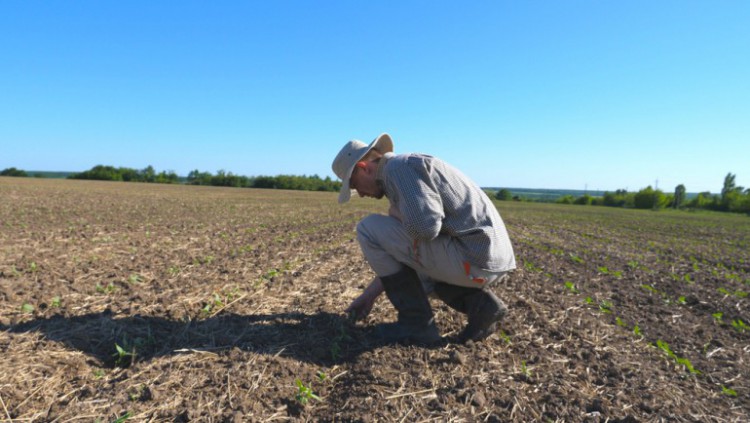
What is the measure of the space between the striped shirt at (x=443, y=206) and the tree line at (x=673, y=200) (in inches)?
2462

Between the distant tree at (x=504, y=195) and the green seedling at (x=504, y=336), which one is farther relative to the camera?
the distant tree at (x=504, y=195)

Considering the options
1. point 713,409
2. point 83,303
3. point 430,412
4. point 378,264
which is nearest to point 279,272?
point 83,303

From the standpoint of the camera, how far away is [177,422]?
216 centimetres

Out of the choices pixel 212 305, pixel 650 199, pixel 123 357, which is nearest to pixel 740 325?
pixel 212 305

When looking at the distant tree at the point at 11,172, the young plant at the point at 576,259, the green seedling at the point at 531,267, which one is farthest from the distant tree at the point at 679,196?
the distant tree at the point at 11,172

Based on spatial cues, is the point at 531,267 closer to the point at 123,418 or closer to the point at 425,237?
the point at 425,237

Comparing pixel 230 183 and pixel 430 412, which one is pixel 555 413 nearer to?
pixel 430 412

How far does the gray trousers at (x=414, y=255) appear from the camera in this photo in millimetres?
2998

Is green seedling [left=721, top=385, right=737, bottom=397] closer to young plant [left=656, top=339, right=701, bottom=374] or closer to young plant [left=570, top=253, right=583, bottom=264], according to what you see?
young plant [left=656, top=339, right=701, bottom=374]

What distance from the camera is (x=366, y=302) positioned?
12.0ft

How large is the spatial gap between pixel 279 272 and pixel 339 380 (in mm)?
3004

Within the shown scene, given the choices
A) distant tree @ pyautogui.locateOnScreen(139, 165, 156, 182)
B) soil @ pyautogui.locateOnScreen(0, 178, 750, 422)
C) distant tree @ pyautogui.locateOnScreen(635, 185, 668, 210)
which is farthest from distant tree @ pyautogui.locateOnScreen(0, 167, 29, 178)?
distant tree @ pyautogui.locateOnScreen(635, 185, 668, 210)

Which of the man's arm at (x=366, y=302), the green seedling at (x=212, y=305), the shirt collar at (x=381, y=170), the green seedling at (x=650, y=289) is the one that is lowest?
the green seedling at (x=650, y=289)

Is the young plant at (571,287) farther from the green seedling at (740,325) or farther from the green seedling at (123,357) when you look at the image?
the green seedling at (123,357)
